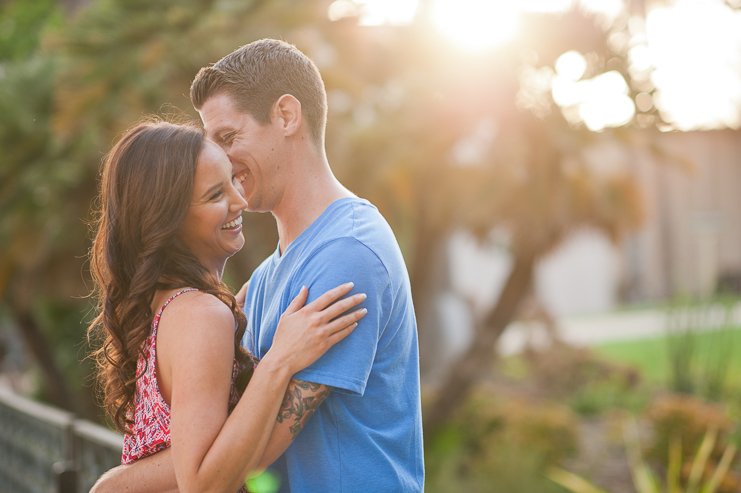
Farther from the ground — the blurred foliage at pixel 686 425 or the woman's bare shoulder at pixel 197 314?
the woman's bare shoulder at pixel 197 314

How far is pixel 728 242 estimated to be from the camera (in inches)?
1035

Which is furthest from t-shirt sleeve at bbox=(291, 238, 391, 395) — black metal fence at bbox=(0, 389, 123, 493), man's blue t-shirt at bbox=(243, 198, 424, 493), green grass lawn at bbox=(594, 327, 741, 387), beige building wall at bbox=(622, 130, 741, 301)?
beige building wall at bbox=(622, 130, 741, 301)

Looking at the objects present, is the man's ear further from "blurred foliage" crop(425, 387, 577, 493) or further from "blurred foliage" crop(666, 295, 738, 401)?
"blurred foliage" crop(666, 295, 738, 401)

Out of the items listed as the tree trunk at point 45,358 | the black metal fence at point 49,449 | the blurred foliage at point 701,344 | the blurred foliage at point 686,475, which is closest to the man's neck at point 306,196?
the black metal fence at point 49,449

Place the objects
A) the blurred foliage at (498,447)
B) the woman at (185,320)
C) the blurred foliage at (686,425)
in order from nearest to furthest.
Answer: the woman at (185,320) → the blurred foliage at (498,447) → the blurred foliage at (686,425)

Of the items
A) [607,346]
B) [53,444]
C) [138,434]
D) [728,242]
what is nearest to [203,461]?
[138,434]

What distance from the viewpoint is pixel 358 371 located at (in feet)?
5.06

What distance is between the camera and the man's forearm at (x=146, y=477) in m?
1.69

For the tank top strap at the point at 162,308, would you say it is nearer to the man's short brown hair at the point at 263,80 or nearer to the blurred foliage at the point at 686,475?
the man's short brown hair at the point at 263,80

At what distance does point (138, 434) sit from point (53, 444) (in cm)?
210

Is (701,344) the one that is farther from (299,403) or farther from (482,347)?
(299,403)

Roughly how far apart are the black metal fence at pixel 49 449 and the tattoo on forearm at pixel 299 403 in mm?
1404

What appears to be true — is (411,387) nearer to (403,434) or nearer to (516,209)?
(403,434)

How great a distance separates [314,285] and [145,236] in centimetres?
46
